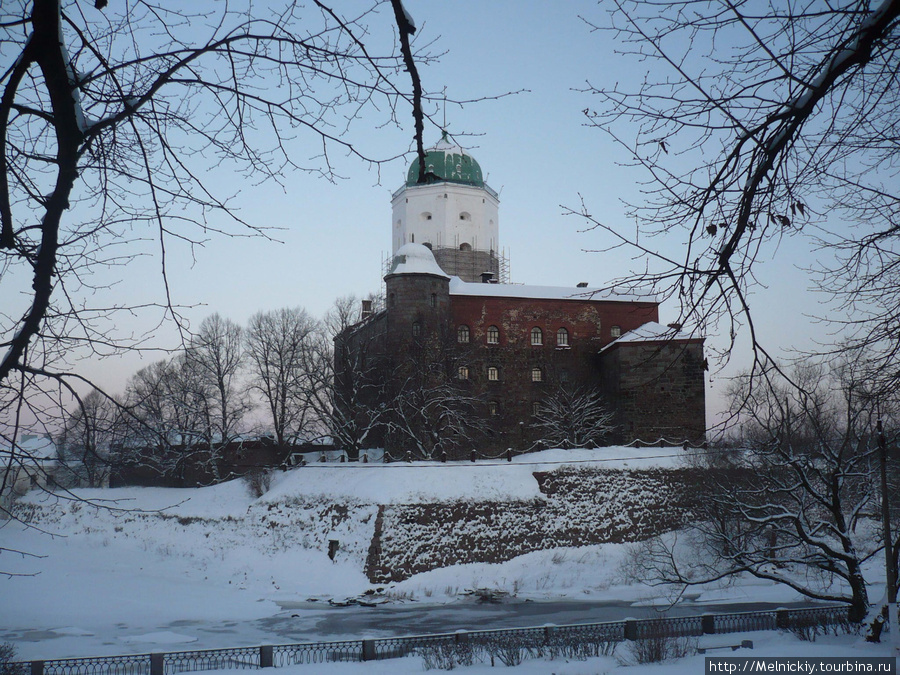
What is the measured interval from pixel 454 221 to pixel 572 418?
18.2m

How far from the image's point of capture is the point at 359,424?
124ft

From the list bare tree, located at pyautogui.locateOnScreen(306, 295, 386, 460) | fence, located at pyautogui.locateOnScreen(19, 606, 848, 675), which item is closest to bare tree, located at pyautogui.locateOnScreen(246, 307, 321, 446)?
bare tree, located at pyautogui.locateOnScreen(306, 295, 386, 460)

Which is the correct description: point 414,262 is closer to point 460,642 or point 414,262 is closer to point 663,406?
point 663,406

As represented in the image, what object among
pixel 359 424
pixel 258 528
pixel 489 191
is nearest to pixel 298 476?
pixel 258 528

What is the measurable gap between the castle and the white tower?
4084mm

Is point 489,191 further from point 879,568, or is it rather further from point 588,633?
point 588,633

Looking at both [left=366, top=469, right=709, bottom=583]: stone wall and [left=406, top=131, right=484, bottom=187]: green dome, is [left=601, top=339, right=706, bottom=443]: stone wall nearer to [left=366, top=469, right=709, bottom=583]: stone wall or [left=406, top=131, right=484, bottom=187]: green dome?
[left=366, top=469, right=709, bottom=583]: stone wall

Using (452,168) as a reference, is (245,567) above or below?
below

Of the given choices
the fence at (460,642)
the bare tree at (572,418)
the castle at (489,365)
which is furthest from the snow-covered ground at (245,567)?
the bare tree at (572,418)

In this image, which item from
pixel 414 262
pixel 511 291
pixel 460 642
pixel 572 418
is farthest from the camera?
pixel 511 291

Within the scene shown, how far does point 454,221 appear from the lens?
4975 centimetres

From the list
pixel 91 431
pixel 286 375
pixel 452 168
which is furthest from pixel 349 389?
pixel 91 431

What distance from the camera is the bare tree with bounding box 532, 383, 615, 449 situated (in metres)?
36.8

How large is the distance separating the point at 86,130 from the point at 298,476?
92.0 ft
